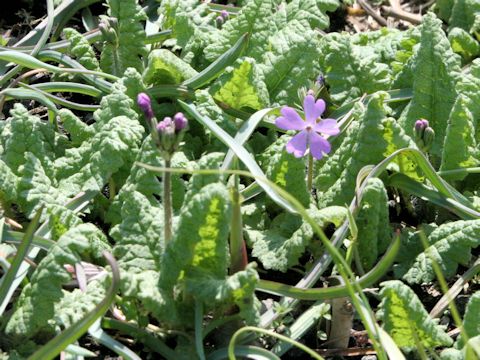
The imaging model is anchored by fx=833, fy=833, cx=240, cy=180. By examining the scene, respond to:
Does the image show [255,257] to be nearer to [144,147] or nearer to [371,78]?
[144,147]

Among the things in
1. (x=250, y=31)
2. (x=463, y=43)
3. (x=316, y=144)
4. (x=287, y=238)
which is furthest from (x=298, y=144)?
(x=463, y=43)

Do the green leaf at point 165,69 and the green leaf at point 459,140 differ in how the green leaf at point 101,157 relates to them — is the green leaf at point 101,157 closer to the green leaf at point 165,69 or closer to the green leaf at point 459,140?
the green leaf at point 165,69

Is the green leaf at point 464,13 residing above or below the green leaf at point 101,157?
above

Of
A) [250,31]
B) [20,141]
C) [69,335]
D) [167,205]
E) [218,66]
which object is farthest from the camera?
[250,31]

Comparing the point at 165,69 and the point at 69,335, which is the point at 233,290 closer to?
the point at 69,335

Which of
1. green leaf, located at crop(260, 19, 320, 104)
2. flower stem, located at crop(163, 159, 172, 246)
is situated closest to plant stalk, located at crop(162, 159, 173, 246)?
flower stem, located at crop(163, 159, 172, 246)

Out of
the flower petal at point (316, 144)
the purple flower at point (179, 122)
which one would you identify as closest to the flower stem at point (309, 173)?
the flower petal at point (316, 144)

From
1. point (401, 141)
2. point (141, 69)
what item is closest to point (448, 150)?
point (401, 141)

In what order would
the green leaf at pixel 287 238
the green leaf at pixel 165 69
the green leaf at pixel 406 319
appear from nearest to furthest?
the green leaf at pixel 406 319 < the green leaf at pixel 287 238 < the green leaf at pixel 165 69
